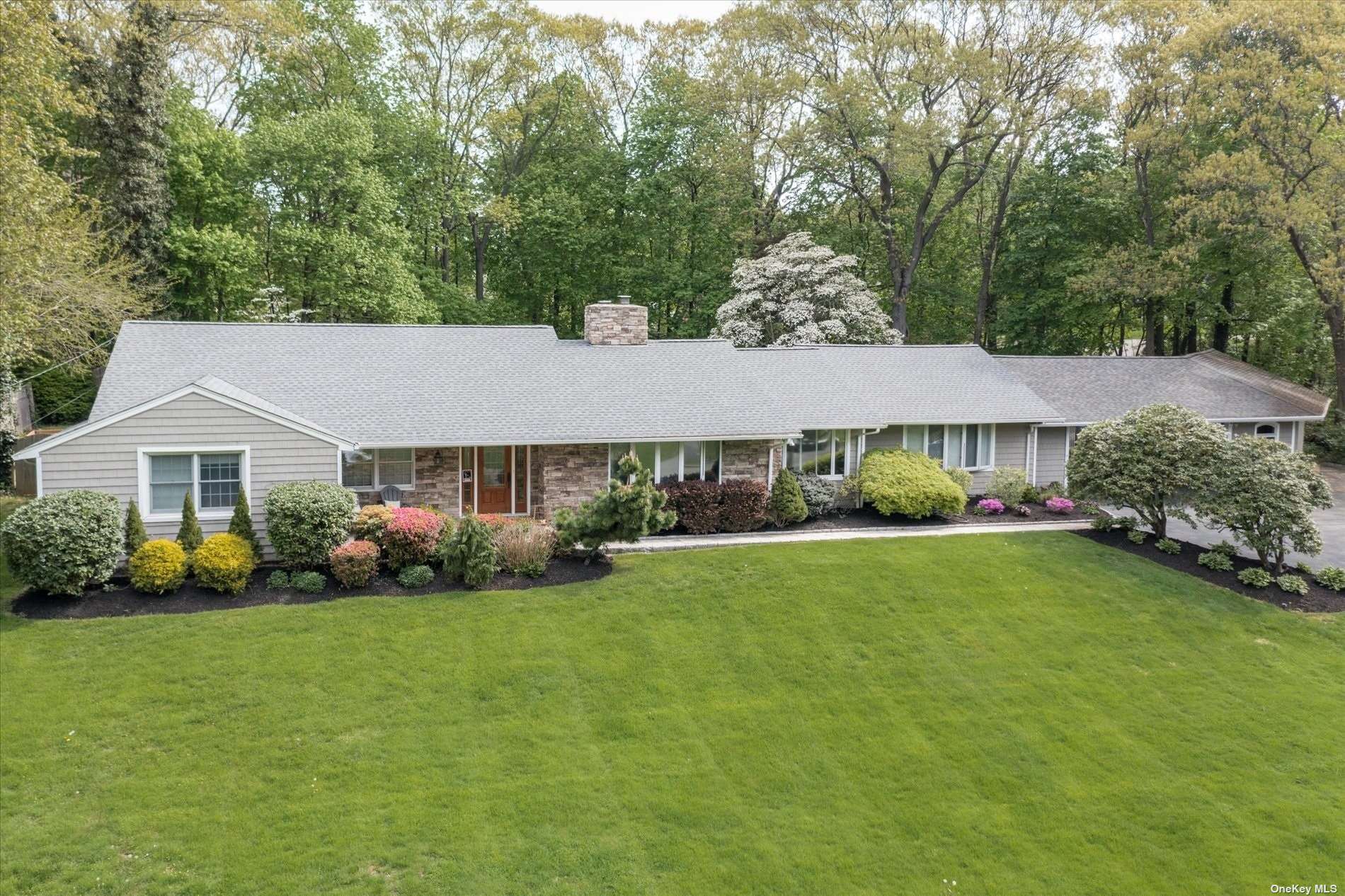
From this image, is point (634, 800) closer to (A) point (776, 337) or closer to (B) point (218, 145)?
(A) point (776, 337)

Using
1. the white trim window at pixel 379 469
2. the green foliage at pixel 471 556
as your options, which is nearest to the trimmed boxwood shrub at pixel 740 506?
the green foliage at pixel 471 556

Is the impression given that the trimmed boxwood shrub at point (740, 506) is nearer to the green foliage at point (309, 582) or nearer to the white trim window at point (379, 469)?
the white trim window at point (379, 469)

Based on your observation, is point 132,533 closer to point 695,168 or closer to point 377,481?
point 377,481

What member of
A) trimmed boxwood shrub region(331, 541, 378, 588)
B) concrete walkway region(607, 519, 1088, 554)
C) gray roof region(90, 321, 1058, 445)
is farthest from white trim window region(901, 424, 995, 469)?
trimmed boxwood shrub region(331, 541, 378, 588)

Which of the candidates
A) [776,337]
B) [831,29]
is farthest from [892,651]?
[831,29]

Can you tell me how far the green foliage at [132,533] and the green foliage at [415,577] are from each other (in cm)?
437

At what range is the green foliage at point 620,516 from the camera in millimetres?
15594

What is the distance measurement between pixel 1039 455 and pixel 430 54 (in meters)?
29.4

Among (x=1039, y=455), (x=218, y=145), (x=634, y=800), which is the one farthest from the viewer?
(x=218, y=145)

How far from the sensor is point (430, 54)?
36.2m

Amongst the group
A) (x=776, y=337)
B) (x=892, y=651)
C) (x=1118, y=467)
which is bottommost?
(x=892, y=651)

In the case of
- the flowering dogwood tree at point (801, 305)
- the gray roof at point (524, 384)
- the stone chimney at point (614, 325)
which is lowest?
the gray roof at point (524, 384)

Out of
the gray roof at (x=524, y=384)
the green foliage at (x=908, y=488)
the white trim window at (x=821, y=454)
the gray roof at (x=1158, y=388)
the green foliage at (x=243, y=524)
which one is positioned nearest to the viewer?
the green foliage at (x=243, y=524)

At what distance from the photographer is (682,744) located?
11.6 meters
